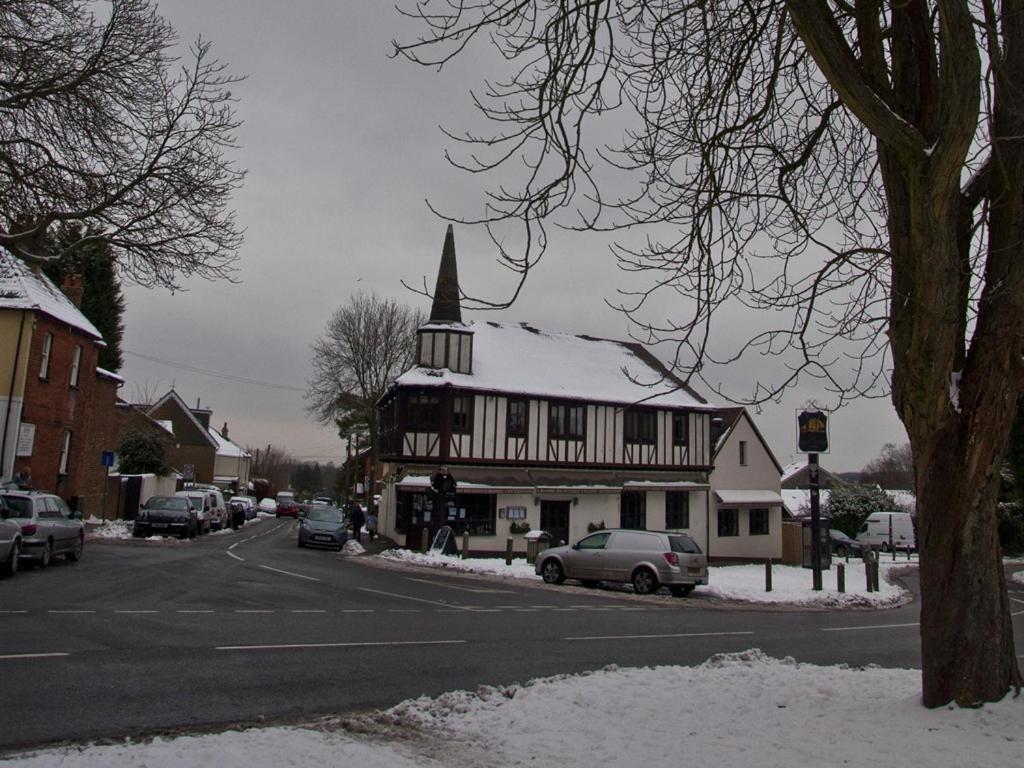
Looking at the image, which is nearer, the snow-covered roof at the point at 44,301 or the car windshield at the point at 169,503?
the snow-covered roof at the point at 44,301

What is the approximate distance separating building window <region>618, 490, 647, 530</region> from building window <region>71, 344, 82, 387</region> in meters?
23.1

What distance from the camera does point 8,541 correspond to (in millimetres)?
16328

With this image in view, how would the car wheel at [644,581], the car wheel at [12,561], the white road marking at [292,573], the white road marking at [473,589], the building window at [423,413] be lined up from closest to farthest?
the car wheel at [12,561] < the white road marking at [473,589] < the white road marking at [292,573] < the car wheel at [644,581] < the building window at [423,413]

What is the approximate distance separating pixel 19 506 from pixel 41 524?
61 centimetres

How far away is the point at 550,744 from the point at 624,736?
0.52 meters

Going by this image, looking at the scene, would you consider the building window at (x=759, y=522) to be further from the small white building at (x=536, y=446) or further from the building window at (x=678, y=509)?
the building window at (x=678, y=509)

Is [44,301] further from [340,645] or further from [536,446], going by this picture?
[340,645]

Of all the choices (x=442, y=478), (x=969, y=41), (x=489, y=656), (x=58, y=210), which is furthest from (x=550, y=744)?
(x=442, y=478)

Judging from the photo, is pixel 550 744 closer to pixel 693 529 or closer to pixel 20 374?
pixel 20 374

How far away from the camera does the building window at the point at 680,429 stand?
3872 centimetres

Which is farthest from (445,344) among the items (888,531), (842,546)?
(888,531)

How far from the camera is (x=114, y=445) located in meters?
42.9

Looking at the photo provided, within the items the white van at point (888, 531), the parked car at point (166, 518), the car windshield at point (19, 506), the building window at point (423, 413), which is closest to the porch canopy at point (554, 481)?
the building window at point (423, 413)

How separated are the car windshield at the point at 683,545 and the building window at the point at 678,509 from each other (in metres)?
17.0
